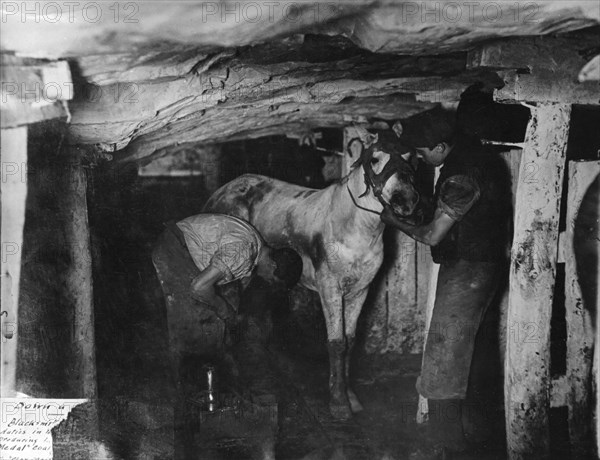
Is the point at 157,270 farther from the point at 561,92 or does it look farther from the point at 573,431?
the point at 573,431

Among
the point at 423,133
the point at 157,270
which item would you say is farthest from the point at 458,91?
A: the point at 157,270

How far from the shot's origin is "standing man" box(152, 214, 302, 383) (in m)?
3.01

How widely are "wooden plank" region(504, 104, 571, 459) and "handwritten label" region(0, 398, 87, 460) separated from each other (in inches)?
90.3

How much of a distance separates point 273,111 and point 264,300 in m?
1.16

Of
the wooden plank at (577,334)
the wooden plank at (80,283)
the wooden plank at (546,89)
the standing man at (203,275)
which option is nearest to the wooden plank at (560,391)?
the wooden plank at (577,334)

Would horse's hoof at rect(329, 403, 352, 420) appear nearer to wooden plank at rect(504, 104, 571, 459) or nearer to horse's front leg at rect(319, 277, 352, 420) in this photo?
horse's front leg at rect(319, 277, 352, 420)

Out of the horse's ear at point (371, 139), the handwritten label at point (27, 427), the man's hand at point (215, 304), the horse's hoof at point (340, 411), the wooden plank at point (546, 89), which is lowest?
Answer: the horse's hoof at point (340, 411)

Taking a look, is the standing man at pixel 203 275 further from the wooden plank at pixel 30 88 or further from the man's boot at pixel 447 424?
the man's boot at pixel 447 424

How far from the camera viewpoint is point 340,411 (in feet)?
11.7

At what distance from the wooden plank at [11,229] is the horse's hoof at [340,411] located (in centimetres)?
200

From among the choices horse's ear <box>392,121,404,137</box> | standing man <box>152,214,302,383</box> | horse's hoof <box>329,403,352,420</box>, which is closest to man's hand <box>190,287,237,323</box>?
standing man <box>152,214,302,383</box>

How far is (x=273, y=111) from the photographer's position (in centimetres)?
348

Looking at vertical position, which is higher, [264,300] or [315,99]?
[315,99]

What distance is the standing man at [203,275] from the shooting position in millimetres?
3006
